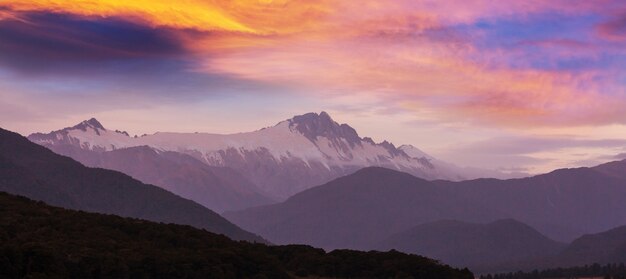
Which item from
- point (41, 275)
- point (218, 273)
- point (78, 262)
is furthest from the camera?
point (218, 273)

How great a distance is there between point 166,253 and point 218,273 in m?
Answer: 13.2

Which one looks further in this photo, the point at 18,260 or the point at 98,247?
the point at 98,247

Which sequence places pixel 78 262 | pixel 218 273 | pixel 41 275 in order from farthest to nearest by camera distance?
pixel 218 273, pixel 78 262, pixel 41 275

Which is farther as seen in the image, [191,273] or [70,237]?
[70,237]

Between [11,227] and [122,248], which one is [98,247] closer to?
[122,248]

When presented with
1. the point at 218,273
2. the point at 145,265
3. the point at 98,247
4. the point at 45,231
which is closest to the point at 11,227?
the point at 45,231

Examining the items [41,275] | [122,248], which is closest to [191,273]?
[122,248]

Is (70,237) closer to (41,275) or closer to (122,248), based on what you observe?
(122,248)

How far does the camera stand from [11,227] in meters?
196

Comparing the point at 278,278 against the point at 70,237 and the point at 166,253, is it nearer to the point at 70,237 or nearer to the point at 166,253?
the point at 166,253

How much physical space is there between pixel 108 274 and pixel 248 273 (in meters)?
32.5

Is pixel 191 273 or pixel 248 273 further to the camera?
pixel 248 273

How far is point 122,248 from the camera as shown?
196625 millimetres

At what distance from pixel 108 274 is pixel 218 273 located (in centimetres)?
2235
